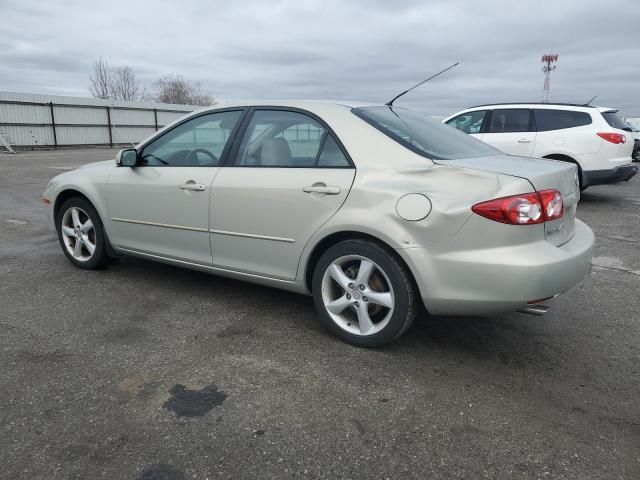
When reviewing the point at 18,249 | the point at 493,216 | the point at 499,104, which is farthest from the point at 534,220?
the point at 499,104

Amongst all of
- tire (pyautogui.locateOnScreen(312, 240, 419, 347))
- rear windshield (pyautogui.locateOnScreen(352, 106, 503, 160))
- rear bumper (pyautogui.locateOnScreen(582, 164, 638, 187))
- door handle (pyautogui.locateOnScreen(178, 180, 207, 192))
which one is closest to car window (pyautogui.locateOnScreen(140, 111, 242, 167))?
door handle (pyautogui.locateOnScreen(178, 180, 207, 192))

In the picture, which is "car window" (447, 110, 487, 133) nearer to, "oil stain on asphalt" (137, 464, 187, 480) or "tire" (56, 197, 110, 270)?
"tire" (56, 197, 110, 270)

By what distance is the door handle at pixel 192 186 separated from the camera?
368cm

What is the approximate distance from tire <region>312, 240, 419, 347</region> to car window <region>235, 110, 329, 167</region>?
0.68m

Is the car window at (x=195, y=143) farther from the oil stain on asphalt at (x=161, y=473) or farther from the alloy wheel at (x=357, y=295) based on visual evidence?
the oil stain on asphalt at (x=161, y=473)

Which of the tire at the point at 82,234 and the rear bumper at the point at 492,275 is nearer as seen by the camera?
the rear bumper at the point at 492,275

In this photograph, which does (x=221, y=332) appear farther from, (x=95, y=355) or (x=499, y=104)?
(x=499, y=104)

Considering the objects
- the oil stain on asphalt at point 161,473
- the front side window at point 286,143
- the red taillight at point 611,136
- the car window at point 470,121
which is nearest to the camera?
the oil stain on asphalt at point 161,473

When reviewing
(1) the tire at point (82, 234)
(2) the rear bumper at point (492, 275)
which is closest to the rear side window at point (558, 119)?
(2) the rear bumper at point (492, 275)

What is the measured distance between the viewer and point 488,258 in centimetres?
268

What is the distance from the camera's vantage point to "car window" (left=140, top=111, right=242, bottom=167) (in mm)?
3787

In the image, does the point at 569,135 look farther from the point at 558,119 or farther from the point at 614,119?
the point at 614,119

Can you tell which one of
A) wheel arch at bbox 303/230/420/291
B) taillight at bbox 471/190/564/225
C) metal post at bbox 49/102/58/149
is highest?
metal post at bbox 49/102/58/149

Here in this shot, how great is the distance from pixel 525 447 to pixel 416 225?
121 centimetres
